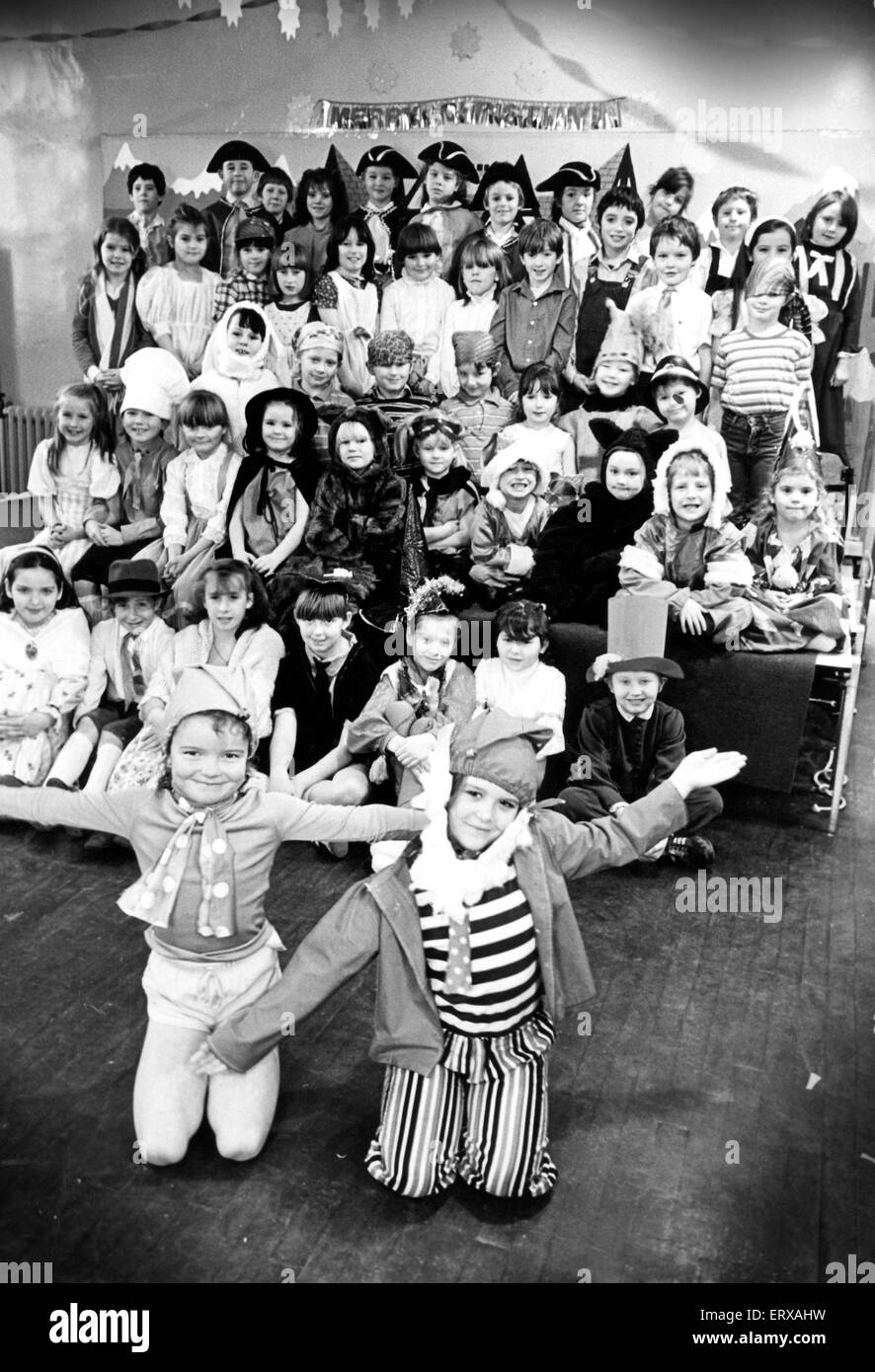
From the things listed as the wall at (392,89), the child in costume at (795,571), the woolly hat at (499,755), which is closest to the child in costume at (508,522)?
the child in costume at (795,571)

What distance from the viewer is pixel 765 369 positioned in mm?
5375

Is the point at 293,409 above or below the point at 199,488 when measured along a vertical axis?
above

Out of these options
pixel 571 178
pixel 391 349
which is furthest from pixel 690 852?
pixel 571 178

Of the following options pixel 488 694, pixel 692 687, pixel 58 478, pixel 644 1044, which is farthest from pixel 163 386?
pixel 644 1044

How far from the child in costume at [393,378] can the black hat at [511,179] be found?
4.49ft

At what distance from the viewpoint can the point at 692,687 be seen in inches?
184

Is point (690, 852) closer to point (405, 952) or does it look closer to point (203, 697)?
point (405, 952)

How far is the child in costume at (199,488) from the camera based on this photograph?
17.4ft

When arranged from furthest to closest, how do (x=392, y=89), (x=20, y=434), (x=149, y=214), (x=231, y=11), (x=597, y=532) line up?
(x=20, y=434) < (x=231, y=11) < (x=392, y=89) < (x=149, y=214) < (x=597, y=532)

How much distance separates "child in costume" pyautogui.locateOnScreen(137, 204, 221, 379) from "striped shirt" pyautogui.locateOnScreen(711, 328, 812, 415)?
8.58ft

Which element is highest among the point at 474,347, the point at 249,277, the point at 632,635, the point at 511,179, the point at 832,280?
the point at 511,179

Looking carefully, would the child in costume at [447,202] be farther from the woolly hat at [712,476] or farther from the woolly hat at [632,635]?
the woolly hat at [632,635]

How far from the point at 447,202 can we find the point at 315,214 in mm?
713
